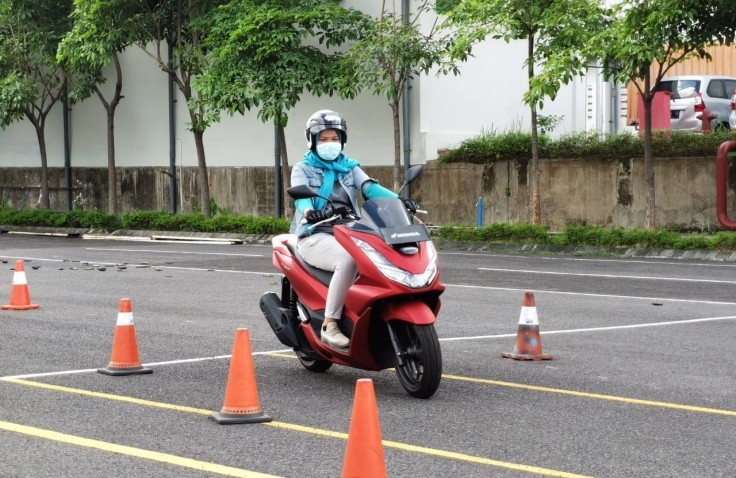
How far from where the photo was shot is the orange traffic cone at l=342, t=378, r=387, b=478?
215 inches

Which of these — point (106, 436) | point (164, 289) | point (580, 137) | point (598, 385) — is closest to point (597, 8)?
point (580, 137)

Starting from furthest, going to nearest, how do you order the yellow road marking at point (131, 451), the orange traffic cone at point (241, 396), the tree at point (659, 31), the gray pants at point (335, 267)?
1. the tree at point (659, 31)
2. the gray pants at point (335, 267)
3. the orange traffic cone at point (241, 396)
4. the yellow road marking at point (131, 451)

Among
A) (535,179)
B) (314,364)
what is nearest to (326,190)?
Answer: (314,364)

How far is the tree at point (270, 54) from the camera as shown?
1113 inches

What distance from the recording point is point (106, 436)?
7281 mm

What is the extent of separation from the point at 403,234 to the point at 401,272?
27 cm

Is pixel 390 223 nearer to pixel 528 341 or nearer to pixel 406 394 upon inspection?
pixel 406 394

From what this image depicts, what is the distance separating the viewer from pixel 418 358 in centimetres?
838

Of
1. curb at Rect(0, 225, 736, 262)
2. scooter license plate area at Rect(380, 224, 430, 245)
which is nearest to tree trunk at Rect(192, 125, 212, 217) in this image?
curb at Rect(0, 225, 736, 262)

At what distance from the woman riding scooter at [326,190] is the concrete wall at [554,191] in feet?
56.5

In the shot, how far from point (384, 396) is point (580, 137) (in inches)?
794

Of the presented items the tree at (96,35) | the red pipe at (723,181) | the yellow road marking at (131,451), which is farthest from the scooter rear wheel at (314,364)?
the tree at (96,35)

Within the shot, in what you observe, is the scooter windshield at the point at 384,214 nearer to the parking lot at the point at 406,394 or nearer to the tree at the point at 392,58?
the parking lot at the point at 406,394

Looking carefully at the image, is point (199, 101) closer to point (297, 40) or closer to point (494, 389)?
point (297, 40)
